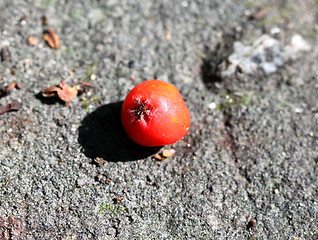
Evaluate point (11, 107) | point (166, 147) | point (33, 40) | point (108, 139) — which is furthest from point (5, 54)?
point (166, 147)

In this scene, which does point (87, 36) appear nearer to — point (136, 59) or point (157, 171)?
point (136, 59)

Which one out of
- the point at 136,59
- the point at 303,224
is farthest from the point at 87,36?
the point at 303,224

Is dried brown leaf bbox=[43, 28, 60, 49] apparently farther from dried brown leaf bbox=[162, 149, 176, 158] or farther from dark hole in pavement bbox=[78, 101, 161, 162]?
dried brown leaf bbox=[162, 149, 176, 158]

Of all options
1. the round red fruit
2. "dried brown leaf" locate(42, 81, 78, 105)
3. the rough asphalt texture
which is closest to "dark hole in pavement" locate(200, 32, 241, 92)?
the rough asphalt texture

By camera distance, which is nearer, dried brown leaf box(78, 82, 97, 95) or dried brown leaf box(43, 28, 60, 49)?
dried brown leaf box(78, 82, 97, 95)

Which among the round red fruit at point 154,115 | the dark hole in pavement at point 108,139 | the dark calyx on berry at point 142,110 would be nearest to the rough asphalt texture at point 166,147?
the dark hole in pavement at point 108,139

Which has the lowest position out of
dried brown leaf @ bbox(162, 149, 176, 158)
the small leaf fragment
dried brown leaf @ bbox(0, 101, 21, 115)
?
dried brown leaf @ bbox(162, 149, 176, 158)

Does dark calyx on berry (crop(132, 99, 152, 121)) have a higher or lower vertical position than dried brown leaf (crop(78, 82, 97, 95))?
higher
